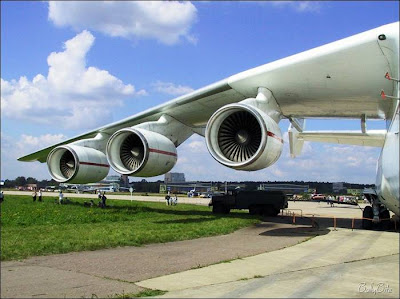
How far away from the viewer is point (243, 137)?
42.9 feet

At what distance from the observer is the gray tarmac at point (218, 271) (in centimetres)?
563

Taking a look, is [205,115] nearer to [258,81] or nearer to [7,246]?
[258,81]

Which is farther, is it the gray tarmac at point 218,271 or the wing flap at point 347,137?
the wing flap at point 347,137

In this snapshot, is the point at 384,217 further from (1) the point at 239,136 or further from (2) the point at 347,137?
(1) the point at 239,136

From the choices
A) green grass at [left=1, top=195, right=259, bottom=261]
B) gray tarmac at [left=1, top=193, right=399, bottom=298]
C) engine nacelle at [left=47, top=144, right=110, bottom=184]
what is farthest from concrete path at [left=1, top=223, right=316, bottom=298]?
engine nacelle at [left=47, top=144, right=110, bottom=184]

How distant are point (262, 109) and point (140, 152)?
515cm

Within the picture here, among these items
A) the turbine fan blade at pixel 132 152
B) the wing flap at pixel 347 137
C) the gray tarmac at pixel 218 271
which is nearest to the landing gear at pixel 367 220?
the wing flap at pixel 347 137

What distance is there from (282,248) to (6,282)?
6.04 metres

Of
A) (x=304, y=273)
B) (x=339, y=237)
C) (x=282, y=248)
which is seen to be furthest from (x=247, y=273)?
(x=339, y=237)

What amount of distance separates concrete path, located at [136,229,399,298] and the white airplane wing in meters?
3.50

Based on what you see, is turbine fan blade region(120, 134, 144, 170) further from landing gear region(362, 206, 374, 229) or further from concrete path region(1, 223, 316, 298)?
landing gear region(362, 206, 374, 229)

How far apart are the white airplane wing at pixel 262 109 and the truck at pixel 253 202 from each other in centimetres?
364

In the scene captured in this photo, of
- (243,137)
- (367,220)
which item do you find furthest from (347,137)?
(243,137)

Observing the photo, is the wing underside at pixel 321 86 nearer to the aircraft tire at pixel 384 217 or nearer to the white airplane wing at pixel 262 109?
the white airplane wing at pixel 262 109
